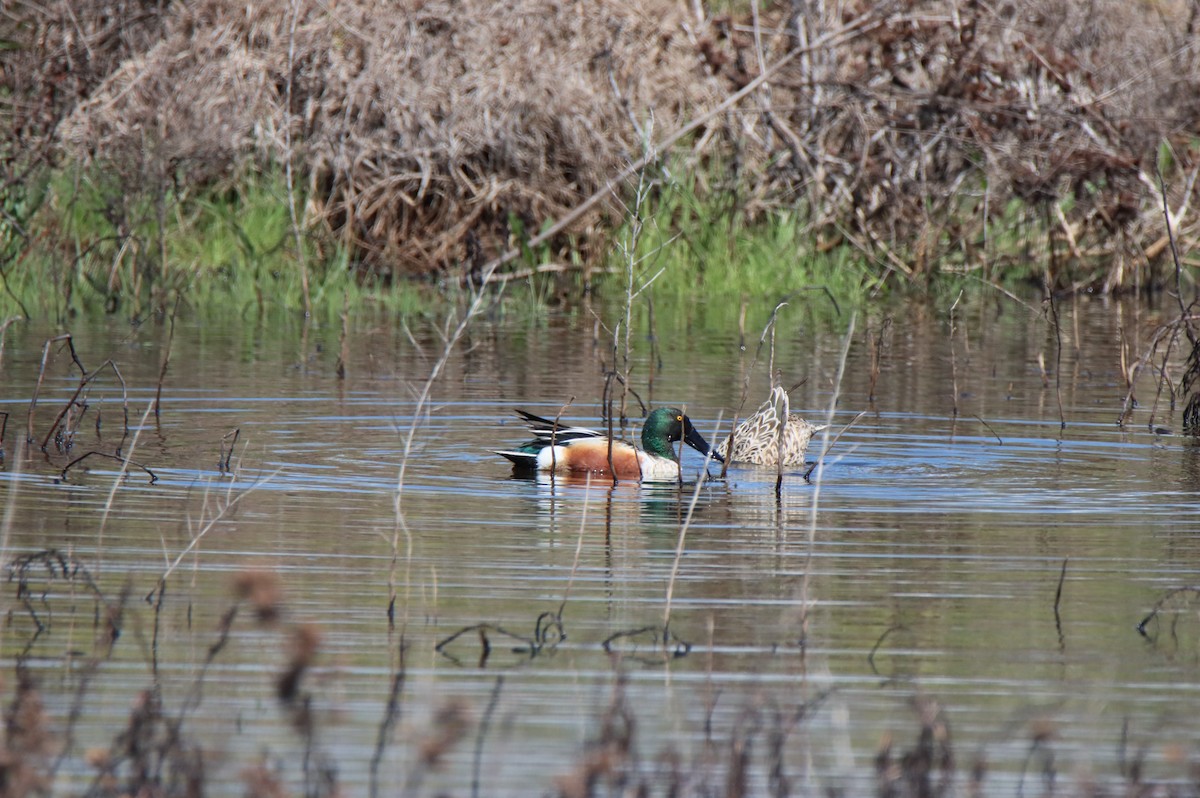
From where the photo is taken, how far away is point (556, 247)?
68.1 ft

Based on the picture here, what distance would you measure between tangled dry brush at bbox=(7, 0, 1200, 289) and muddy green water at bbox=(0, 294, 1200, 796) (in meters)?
6.64

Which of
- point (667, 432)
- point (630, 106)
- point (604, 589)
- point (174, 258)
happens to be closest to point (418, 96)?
point (630, 106)

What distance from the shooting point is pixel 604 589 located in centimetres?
657

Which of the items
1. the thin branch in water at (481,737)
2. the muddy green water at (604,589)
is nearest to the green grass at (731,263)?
the muddy green water at (604,589)

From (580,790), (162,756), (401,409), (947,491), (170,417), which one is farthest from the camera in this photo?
(401,409)

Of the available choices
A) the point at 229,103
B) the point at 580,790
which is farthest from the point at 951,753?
the point at 229,103

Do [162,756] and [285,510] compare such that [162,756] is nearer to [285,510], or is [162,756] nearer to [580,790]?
[580,790]

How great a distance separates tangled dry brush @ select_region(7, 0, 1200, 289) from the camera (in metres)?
18.8

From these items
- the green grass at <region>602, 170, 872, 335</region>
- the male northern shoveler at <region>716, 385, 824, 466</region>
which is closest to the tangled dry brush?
the green grass at <region>602, 170, 872, 335</region>

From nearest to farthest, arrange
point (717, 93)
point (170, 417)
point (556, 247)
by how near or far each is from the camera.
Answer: point (170, 417), point (717, 93), point (556, 247)

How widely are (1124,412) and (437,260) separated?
34.6 feet

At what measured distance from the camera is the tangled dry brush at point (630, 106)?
18.8m

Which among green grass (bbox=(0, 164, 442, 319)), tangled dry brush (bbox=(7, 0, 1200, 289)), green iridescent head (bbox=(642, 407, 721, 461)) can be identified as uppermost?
tangled dry brush (bbox=(7, 0, 1200, 289))

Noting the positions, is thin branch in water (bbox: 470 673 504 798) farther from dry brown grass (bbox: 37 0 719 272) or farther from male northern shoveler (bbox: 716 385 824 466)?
dry brown grass (bbox: 37 0 719 272)
